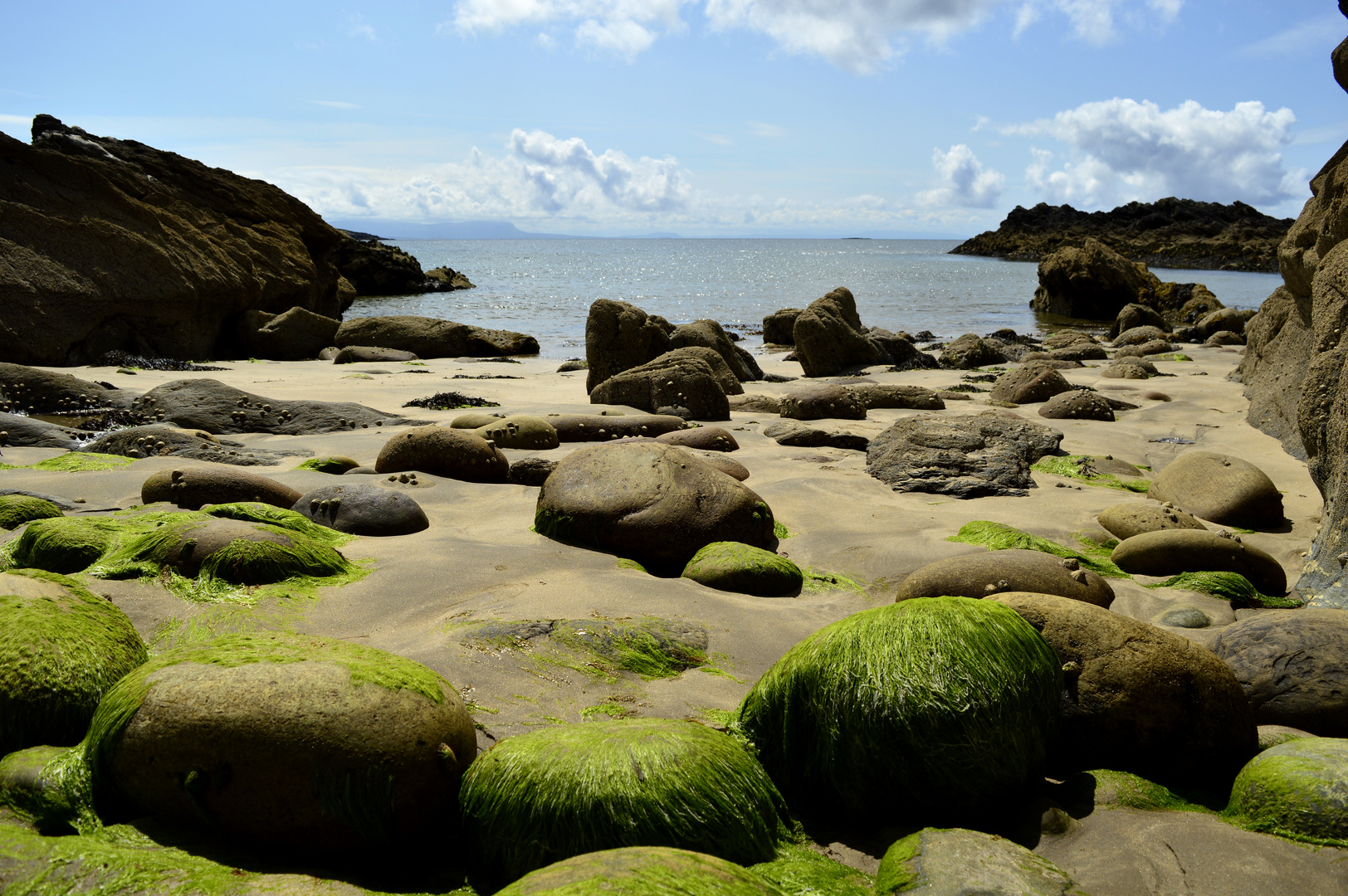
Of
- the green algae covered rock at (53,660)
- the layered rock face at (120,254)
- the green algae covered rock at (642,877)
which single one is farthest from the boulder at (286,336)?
the green algae covered rock at (642,877)

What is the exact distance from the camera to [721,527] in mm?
Answer: 5211

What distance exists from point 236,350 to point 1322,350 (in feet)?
55.9

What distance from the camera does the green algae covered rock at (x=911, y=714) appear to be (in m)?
2.71

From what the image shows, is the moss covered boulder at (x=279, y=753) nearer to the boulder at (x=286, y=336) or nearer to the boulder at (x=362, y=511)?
the boulder at (x=362, y=511)

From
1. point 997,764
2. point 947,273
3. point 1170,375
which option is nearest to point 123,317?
point 997,764

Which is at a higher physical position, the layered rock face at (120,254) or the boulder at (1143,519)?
the layered rock face at (120,254)

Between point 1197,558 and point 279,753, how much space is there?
5.13 meters

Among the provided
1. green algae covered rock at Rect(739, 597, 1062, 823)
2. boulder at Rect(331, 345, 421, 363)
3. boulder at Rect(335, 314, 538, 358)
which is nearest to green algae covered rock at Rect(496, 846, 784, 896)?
green algae covered rock at Rect(739, 597, 1062, 823)

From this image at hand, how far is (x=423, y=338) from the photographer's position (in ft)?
60.8

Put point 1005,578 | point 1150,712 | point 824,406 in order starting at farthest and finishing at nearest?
point 824,406 → point 1005,578 → point 1150,712

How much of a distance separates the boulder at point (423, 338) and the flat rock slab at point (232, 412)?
904 centimetres

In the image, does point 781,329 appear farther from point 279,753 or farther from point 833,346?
point 279,753

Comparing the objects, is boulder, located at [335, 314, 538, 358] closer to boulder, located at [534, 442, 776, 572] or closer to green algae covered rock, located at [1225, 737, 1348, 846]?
boulder, located at [534, 442, 776, 572]

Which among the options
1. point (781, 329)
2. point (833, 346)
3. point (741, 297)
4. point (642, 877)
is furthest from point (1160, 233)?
point (642, 877)
